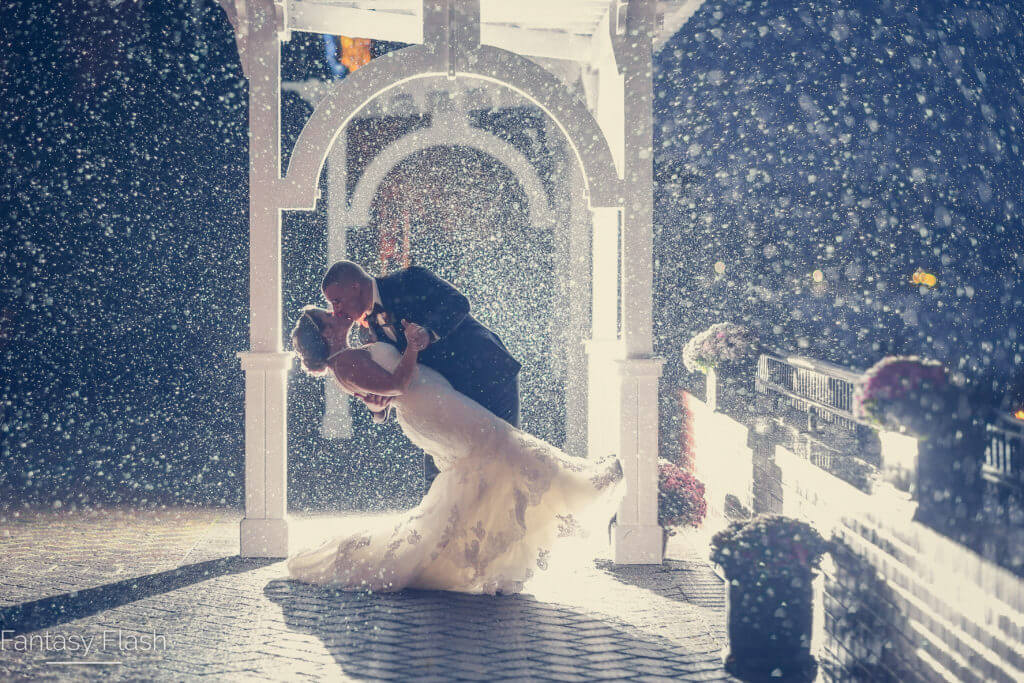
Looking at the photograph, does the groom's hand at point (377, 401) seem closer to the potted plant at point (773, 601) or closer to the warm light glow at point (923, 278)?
the potted plant at point (773, 601)

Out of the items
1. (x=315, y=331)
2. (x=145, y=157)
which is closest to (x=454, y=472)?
(x=315, y=331)

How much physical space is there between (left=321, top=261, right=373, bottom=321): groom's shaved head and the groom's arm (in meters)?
0.28

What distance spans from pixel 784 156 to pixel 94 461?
417 inches

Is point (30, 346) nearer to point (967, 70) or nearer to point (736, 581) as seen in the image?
point (736, 581)

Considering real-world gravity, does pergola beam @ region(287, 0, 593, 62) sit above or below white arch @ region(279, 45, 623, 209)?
above

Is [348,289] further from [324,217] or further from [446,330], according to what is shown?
[324,217]

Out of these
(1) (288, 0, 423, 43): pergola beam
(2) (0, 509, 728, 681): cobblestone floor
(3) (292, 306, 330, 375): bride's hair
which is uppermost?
(1) (288, 0, 423, 43): pergola beam


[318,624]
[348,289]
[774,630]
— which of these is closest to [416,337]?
[348,289]

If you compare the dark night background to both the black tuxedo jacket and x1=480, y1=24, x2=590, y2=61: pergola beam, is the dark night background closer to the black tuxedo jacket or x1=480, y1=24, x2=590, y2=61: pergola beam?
the black tuxedo jacket

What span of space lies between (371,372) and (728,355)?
14.6 feet

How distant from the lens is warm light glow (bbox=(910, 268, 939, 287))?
1398cm

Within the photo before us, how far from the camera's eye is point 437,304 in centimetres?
572

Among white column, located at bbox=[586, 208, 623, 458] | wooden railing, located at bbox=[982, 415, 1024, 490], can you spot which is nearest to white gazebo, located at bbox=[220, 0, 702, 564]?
white column, located at bbox=[586, 208, 623, 458]

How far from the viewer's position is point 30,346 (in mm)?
12234
